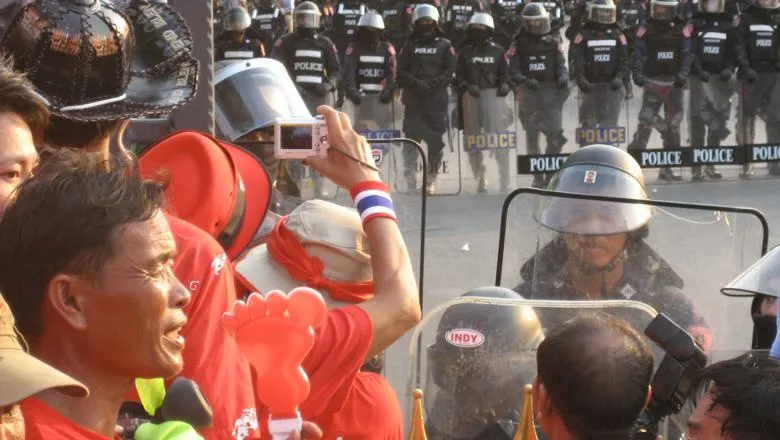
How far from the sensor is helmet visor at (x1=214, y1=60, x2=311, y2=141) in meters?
5.37

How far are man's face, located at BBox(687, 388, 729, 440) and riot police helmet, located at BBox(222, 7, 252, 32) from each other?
14347 mm

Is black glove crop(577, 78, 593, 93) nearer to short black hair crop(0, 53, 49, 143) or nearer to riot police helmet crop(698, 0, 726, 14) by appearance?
riot police helmet crop(698, 0, 726, 14)

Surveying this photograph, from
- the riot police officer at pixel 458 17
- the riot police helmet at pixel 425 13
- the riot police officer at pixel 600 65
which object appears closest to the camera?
the riot police officer at pixel 600 65

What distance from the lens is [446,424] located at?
3066 millimetres

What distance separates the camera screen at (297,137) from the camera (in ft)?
9.37

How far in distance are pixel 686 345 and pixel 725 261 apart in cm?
166

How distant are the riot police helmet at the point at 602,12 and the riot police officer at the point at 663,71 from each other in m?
0.43

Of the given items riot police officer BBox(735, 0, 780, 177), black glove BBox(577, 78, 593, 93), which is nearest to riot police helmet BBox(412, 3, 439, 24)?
black glove BBox(577, 78, 593, 93)

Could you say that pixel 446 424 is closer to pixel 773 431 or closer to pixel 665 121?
pixel 773 431

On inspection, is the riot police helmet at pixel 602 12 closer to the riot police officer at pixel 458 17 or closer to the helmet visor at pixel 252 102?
the riot police officer at pixel 458 17

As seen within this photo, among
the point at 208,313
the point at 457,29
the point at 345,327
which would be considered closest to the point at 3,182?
the point at 208,313

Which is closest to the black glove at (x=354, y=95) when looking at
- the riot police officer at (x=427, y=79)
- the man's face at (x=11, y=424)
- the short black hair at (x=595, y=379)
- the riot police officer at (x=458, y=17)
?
the riot police officer at (x=427, y=79)

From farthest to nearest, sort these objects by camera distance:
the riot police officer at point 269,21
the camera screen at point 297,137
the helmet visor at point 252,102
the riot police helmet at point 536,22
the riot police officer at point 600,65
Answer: the riot police officer at point 269,21, the riot police helmet at point 536,22, the riot police officer at point 600,65, the helmet visor at point 252,102, the camera screen at point 297,137

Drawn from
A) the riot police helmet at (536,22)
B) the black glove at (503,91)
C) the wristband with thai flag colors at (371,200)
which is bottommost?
the black glove at (503,91)
